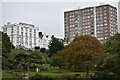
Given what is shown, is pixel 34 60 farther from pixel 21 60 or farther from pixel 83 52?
pixel 83 52

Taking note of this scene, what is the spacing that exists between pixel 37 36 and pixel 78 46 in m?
73.2

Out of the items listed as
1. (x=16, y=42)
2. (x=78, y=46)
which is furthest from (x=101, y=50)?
(x=16, y=42)

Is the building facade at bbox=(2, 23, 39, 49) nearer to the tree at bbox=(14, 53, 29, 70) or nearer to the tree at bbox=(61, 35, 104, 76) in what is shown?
the tree at bbox=(14, 53, 29, 70)

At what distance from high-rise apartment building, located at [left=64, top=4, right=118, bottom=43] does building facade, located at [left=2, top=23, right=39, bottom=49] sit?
691 inches

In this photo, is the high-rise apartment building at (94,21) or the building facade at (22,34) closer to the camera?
the high-rise apartment building at (94,21)

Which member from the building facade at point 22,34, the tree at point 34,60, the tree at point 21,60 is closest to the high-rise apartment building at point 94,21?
the building facade at point 22,34

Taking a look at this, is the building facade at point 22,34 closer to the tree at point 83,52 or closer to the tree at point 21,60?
the tree at point 21,60

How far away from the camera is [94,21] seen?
81.9m

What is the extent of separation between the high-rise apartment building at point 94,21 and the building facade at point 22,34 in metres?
17.5

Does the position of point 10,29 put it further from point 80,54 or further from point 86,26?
point 80,54

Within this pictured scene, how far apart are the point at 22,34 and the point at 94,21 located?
29.0 metres

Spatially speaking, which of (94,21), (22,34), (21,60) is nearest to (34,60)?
(21,60)

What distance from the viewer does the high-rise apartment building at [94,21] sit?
80.2 m

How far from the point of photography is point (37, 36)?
99250 millimetres
